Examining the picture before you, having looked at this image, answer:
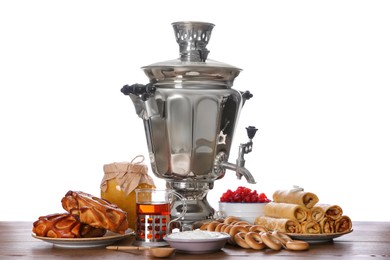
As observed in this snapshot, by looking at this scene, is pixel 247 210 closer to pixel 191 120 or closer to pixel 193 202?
pixel 193 202

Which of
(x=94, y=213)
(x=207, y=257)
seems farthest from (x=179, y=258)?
(x=94, y=213)

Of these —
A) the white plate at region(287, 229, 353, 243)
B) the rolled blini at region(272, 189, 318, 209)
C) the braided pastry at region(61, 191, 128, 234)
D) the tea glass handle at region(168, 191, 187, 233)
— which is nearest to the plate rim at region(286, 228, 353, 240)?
the white plate at region(287, 229, 353, 243)

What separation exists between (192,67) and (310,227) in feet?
2.45

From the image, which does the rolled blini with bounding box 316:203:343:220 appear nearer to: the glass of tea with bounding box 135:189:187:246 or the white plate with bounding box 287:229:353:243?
the white plate with bounding box 287:229:353:243

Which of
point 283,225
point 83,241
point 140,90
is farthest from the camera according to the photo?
point 140,90

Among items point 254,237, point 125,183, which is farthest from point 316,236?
point 125,183

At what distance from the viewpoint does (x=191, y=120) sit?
3033 millimetres

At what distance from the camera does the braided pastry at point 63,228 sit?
8.91 ft

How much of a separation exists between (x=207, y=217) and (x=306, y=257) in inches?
27.1

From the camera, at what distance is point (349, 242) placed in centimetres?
283

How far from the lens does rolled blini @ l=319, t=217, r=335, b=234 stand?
9.24ft

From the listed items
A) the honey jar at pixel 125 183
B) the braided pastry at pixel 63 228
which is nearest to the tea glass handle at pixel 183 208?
the honey jar at pixel 125 183

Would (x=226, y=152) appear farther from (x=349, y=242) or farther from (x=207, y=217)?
(x=349, y=242)

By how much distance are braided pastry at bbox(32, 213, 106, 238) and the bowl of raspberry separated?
0.56m
